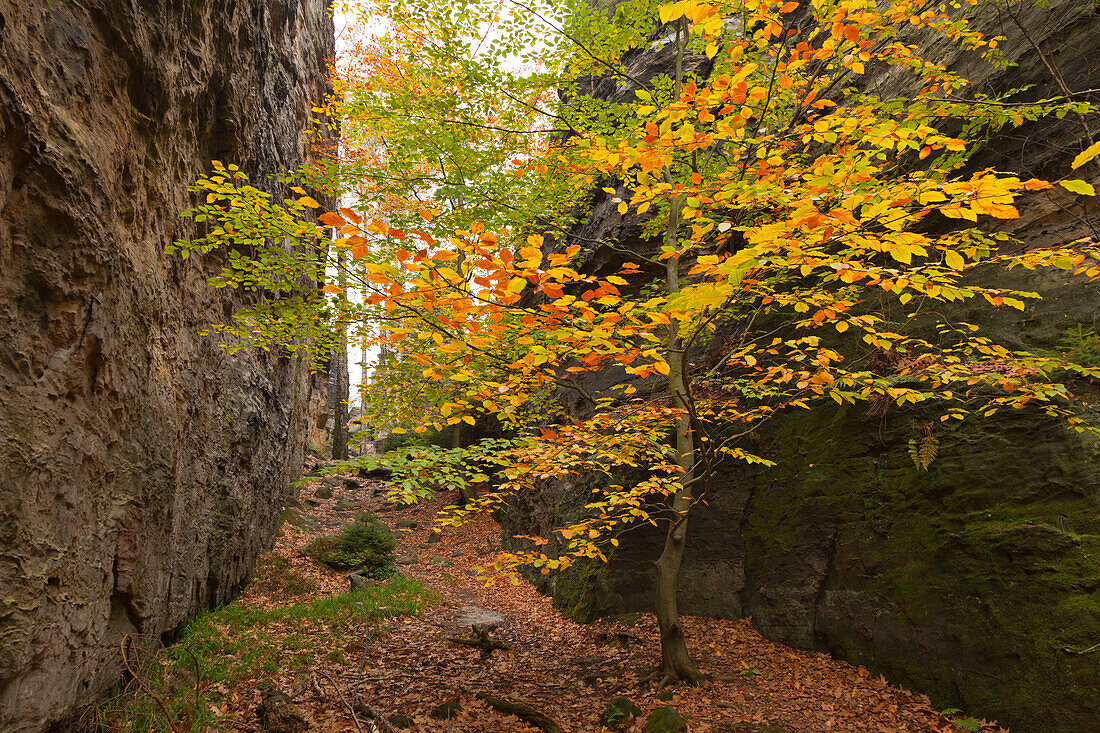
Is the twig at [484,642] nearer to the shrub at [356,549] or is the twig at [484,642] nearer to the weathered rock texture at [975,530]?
the weathered rock texture at [975,530]

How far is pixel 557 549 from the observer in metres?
10.6

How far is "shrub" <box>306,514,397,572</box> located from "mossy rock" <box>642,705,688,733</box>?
792 centimetres

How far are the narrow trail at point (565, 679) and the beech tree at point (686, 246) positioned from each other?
83 centimetres

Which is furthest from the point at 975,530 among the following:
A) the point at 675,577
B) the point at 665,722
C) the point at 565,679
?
the point at 565,679

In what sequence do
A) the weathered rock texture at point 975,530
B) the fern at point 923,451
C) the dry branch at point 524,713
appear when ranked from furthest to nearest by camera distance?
the fern at point 923,451 < the dry branch at point 524,713 < the weathered rock texture at point 975,530

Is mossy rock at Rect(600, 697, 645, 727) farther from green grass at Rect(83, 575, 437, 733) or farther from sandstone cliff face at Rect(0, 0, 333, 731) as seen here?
sandstone cliff face at Rect(0, 0, 333, 731)

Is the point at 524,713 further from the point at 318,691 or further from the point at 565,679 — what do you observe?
the point at 318,691

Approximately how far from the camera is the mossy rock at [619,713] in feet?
16.6

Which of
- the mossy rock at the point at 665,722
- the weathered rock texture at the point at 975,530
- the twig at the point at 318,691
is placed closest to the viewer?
the weathered rock texture at the point at 975,530

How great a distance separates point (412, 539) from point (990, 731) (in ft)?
47.9

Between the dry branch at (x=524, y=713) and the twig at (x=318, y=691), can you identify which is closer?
the twig at (x=318, y=691)

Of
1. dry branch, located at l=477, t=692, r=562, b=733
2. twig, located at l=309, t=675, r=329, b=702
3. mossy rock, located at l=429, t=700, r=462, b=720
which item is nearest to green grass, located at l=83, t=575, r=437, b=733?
twig, located at l=309, t=675, r=329, b=702

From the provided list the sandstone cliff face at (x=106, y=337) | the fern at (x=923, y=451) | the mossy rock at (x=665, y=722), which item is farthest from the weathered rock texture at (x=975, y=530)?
the sandstone cliff face at (x=106, y=337)

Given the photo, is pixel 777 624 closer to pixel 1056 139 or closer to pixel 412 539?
pixel 1056 139
